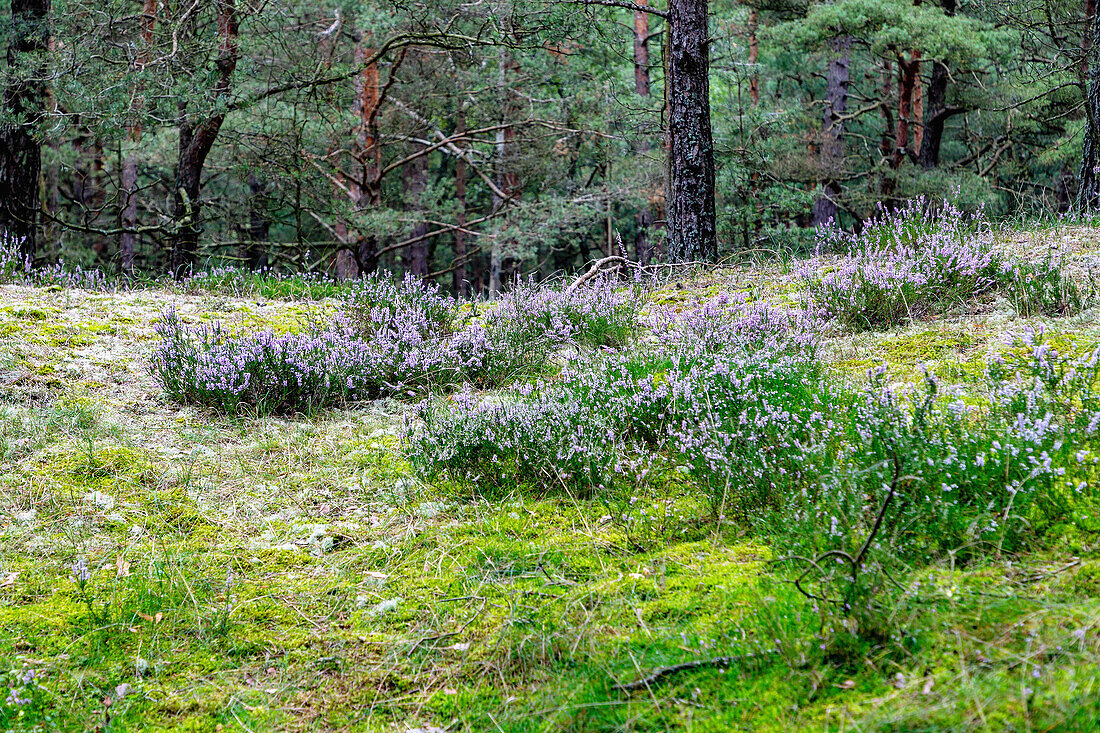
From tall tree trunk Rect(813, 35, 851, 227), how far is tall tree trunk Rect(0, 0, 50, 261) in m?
13.5

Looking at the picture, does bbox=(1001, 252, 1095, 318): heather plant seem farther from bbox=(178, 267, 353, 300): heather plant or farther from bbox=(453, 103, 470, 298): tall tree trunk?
bbox=(453, 103, 470, 298): tall tree trunk

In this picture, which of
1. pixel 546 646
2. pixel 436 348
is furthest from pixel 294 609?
pixel 436 348

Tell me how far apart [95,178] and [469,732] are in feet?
81.8

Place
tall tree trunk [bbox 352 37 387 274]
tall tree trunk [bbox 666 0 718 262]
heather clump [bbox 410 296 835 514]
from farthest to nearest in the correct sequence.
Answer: tall tree trunk [bbox 352 37 387 274] < tall tree trunk [bbox 666 0 718 262] < heather clump [bbox 410 296 835 514]

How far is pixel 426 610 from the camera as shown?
2.57 metres

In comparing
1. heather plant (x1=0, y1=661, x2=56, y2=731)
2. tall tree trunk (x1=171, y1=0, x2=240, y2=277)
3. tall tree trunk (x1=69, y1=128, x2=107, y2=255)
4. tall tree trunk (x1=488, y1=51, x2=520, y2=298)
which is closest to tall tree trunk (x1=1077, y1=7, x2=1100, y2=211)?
heather plant (x1=0, y1=661, x2=56, y2=731)

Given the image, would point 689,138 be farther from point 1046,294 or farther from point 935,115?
point 935,115

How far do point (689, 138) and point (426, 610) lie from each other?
719 cm

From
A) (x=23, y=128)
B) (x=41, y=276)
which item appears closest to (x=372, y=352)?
(x=41, y=276)

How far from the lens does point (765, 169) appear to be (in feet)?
53.0

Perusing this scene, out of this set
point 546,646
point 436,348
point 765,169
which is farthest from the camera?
point 765,169

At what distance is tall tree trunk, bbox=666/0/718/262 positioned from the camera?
28.1 ft

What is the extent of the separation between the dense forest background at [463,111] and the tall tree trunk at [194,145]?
0.04 metres

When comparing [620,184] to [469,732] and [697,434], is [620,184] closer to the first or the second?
[697,434]
